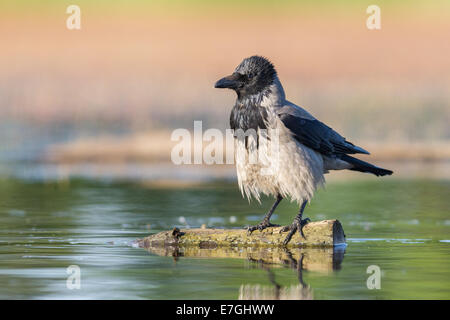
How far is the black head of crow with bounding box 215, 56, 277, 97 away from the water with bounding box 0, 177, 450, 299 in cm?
253

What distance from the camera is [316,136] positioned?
13094 millimetres

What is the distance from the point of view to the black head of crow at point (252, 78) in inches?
522

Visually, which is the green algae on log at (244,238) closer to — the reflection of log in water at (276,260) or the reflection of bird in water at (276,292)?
the reflection of log in water at (276,260)

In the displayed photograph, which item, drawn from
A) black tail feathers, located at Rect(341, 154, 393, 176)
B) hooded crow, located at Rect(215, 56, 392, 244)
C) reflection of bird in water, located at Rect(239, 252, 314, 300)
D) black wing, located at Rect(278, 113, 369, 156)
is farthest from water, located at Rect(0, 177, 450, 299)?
black wing, located at Rect(278, 113, 369, 156)

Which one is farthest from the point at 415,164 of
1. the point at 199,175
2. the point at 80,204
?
the point at 80,204

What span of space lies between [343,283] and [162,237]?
12.7 feet

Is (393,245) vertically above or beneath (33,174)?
beneath

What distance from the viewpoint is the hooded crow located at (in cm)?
1269

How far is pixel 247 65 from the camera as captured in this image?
13414 mm

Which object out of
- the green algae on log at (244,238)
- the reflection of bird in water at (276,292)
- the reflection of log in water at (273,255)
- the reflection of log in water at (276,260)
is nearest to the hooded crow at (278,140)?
the green algae on log at (244,238)
